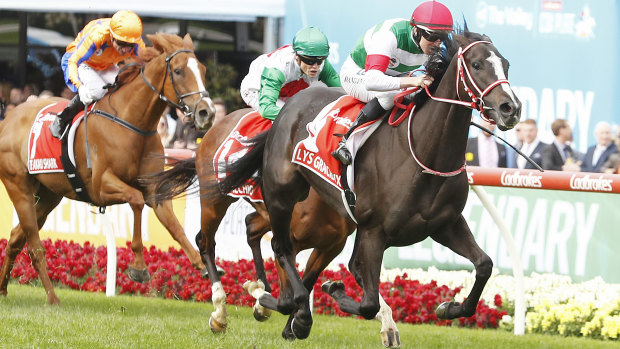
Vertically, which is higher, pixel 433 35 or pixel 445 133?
pixel 433 35

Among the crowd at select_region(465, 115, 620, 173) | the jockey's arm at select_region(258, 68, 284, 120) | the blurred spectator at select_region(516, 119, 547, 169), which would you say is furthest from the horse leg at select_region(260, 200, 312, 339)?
the blurred spectator at select_region(516, 119, 547, 169)

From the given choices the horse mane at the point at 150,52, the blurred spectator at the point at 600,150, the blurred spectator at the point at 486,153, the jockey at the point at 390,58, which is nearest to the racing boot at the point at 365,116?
the jockey at the point at 390,58

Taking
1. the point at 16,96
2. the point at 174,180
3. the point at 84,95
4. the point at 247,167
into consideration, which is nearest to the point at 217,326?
the point at 247,167

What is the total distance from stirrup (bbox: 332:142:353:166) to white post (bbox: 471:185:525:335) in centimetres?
191

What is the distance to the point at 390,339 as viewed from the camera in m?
6.14

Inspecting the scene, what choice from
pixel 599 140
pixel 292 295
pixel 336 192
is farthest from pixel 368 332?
Answer: pixel 599 140

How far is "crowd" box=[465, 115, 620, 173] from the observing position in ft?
32.9

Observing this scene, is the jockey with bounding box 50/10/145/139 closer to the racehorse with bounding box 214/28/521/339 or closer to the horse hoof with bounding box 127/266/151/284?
the horse hoof with bounding box 127/266/151/284

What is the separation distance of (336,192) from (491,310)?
7.93ft

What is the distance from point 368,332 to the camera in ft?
24.2

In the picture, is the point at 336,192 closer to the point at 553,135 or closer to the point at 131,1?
the point at 553,135

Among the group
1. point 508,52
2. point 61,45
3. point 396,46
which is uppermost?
point 396,46

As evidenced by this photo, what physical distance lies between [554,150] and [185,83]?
13.3ft

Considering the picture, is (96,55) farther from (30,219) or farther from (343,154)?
(343,154)
